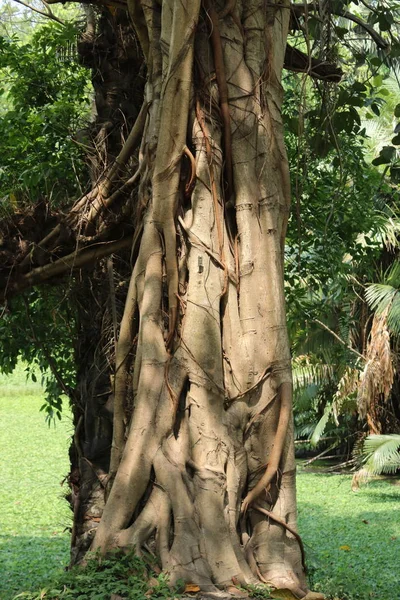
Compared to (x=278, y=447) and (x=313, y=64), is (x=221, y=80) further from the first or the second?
(x=278, y=447)

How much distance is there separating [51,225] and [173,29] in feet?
5.51

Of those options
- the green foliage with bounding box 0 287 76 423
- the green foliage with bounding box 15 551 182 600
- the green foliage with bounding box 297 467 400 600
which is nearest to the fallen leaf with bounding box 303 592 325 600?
the green foliage with bounding box 297 467 400 600

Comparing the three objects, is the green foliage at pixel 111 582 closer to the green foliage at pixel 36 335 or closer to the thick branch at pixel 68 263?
the thick branch at pixel 68 263

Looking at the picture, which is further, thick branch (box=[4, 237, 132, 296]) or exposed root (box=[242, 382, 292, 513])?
thick branch (box=[4, 237, 132, 296])

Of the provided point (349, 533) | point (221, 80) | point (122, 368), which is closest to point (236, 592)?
point (122, 368)

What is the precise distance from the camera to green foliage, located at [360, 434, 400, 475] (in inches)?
517

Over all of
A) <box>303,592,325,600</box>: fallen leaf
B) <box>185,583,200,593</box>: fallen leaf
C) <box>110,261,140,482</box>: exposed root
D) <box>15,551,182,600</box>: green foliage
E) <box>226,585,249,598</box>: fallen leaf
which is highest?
<box>110,261,140,482</box>: exposed root

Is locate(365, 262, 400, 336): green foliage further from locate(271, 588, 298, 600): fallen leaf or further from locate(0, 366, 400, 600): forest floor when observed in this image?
locate(271, 588, 298, 600): fallen leaf

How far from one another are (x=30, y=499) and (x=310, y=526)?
4.84 metres

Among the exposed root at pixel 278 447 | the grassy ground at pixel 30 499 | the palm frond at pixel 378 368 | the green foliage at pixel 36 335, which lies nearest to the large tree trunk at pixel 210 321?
the exposed root at pixel 278 447

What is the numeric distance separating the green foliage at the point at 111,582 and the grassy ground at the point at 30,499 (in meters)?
0.38

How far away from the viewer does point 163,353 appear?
13.5ft

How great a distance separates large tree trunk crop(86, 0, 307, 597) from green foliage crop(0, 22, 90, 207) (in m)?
2.33

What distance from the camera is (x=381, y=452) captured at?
13.2 m
